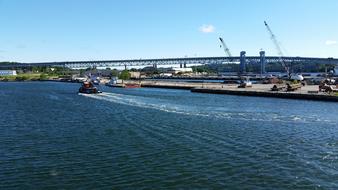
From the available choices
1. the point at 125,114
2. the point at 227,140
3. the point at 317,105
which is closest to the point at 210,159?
the point at 227,140

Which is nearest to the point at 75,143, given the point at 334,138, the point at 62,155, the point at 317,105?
the point at 62,155

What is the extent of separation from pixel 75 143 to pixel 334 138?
1601 centimetres

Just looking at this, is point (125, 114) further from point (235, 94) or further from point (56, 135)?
point (235, 94)

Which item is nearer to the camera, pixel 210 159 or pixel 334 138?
pixel 210 159

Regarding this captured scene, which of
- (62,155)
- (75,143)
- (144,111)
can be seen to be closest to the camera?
(62,155)

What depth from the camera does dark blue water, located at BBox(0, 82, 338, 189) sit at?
61.2 ft

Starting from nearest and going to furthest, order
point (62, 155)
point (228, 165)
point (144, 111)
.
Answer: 1. point (228, 165)
2. point (62, 155)
3. point (144, 111)

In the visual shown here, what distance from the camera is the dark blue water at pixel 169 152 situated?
1864 centimetres

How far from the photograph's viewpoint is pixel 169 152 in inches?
949

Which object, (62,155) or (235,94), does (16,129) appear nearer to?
(62,155)

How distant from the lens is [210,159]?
2228 centimetres

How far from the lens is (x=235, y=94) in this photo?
71.1 m

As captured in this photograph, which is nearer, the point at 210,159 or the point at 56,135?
the point at 210,159

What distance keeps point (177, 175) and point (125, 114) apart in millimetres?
23701
